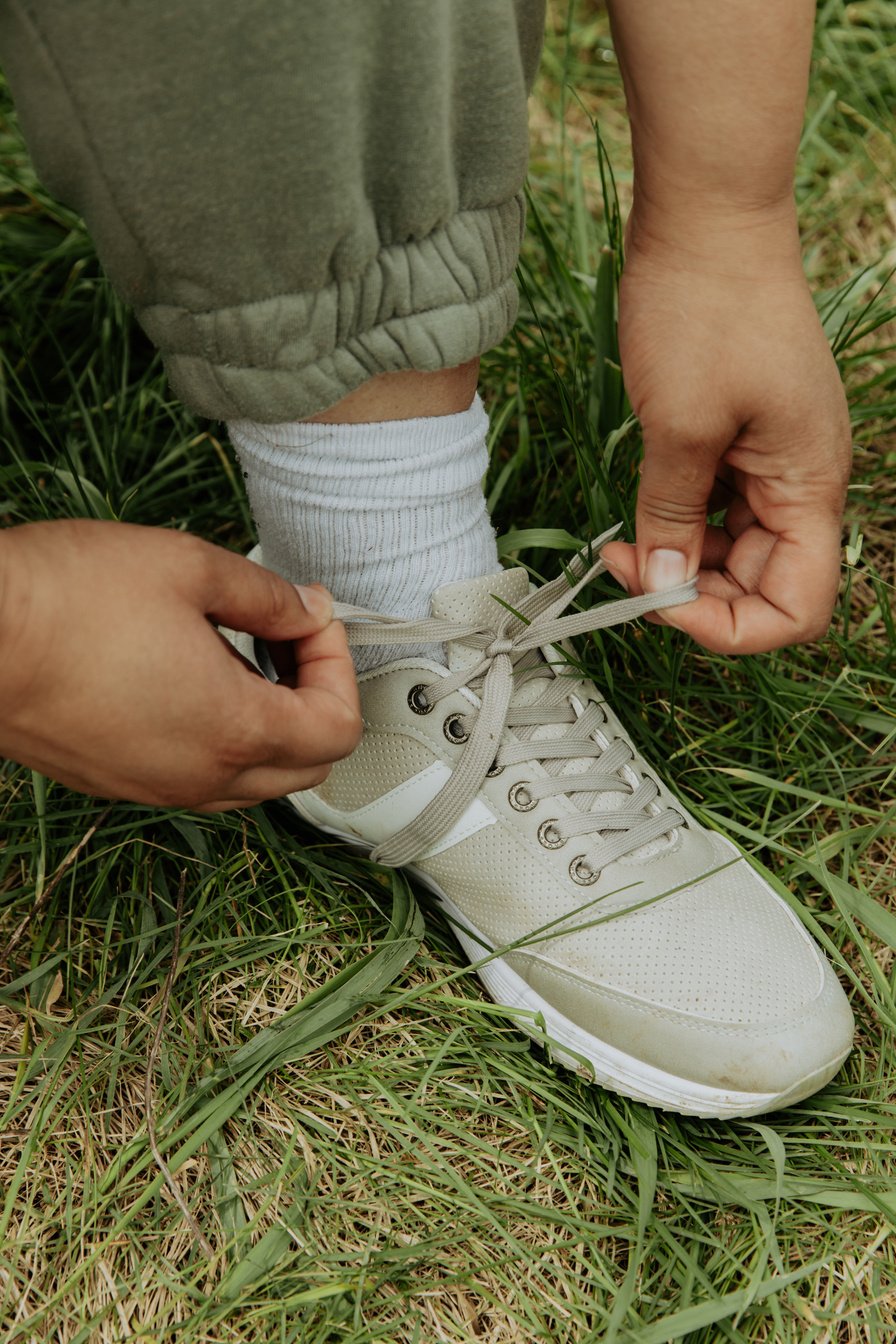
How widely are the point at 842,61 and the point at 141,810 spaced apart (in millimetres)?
1605

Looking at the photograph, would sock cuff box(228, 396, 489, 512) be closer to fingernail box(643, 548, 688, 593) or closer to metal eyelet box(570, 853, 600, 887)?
fingernail box(643, 548, 688, 593)

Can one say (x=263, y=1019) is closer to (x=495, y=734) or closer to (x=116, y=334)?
(x=495, y=734)

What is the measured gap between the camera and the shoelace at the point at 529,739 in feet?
3.34

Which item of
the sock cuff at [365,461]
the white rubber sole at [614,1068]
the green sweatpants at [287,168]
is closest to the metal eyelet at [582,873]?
the white rubber sole at [614,1068]

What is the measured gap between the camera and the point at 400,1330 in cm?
86

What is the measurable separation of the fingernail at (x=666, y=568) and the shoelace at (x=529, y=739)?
2.1 inches

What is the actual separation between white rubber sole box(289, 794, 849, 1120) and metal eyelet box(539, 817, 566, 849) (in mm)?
112

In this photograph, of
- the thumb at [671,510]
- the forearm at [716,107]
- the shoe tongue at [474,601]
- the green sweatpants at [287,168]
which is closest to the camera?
the green sweatpants at [287,168]

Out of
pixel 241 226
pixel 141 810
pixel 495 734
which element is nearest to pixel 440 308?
pixel 241 226

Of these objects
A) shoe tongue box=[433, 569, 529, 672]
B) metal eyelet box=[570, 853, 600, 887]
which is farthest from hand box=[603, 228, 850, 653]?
metal eyelet box=[570, 853, 600, 887]

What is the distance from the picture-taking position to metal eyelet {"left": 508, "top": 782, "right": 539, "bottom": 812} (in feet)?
3.40

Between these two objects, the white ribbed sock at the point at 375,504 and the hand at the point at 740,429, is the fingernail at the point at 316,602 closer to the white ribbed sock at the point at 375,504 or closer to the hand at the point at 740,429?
the white ribbed sock at the point at 375,504

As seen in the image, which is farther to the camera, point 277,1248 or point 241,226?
point 277,1248

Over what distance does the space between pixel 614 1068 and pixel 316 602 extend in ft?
1.57
